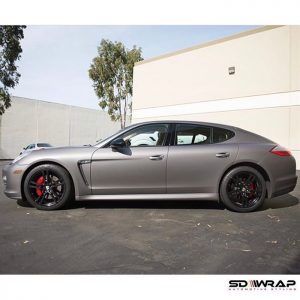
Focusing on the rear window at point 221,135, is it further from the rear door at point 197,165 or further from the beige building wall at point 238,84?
the beige building wall at point 238,84

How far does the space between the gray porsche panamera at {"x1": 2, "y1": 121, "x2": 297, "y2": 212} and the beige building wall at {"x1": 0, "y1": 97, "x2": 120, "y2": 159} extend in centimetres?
2483

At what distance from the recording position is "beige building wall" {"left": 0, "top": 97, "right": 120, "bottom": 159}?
2709 centimetres

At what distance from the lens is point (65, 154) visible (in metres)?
4.36

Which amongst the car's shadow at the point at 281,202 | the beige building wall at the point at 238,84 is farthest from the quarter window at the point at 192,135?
the beige building wall at the point at 238,84

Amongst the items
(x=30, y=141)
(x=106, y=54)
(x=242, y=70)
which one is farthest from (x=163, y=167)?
(x=30, y=141)

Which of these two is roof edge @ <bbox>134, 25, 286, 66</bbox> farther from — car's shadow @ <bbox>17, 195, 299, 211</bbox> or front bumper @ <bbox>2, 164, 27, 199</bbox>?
front bumper @ <bbox>2, 164, 27, 199</bbox>

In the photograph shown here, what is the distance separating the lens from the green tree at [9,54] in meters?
15.6

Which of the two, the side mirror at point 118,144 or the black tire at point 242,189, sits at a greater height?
the side mirror at point 118,144

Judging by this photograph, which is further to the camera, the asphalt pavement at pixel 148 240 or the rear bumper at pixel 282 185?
the rear bumper at pixel 282 185

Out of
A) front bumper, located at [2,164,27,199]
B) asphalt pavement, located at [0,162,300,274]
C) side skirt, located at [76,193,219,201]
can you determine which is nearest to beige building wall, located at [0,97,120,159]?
front bumper, located at [2,164,27,199]

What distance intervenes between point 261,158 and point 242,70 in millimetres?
10087

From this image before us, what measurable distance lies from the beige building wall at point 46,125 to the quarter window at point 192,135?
2578 centimetres
